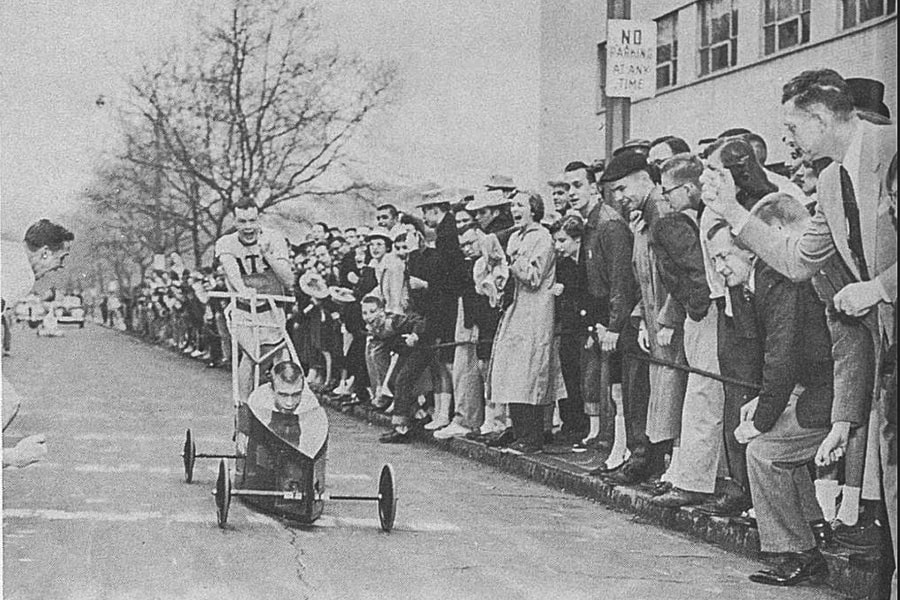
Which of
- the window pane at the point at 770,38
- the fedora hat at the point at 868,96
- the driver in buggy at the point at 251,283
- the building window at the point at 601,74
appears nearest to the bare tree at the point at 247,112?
the driver in buggy at the point at 251,283

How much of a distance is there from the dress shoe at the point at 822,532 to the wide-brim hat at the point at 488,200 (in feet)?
5.95

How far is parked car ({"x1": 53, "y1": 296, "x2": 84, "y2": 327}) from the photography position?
6.15 metres

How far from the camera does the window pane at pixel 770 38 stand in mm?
6328

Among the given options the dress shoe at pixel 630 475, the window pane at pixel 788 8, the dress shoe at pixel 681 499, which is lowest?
the dress shoe at pixel 681 499

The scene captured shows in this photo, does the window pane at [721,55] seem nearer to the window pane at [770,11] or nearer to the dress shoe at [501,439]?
the window pane at [770,11]

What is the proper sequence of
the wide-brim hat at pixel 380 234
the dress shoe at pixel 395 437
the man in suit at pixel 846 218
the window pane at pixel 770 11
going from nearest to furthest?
1. the man in suit at pixel 846 218
2. the window pane at pixel 770 11
3. the wide-brim hat at pixel 380 234
4. the dress shoe at pixel 395 437

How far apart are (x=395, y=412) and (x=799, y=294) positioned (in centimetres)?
178

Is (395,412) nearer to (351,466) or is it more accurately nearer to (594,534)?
(351,466)

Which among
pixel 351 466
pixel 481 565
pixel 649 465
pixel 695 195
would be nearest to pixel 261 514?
pixel 351 466

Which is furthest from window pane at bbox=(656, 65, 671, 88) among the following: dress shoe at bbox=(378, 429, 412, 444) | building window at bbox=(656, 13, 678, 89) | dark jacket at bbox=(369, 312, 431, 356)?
dress shoe at bbox=(378, 429, 412, 444)

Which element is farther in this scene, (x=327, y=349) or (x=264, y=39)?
(x=327, y=349)

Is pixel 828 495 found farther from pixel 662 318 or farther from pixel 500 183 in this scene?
pixel 500 183

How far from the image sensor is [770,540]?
6.06m

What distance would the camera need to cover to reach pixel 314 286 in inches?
272
